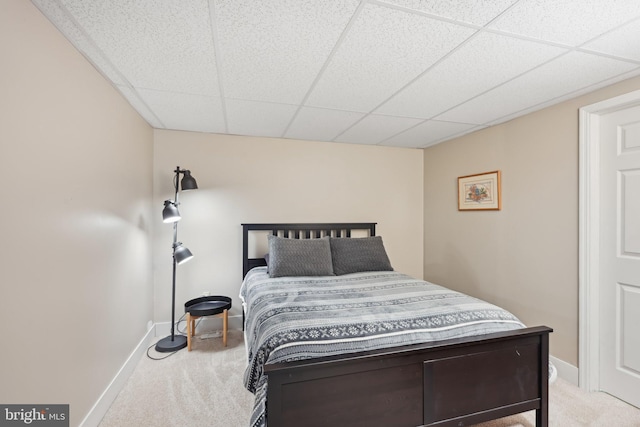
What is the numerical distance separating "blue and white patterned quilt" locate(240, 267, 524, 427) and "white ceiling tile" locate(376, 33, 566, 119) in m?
1.58

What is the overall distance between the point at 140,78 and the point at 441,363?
2670 mm

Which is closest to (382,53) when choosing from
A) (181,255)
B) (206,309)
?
(181,255)

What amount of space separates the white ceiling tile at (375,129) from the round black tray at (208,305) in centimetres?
236

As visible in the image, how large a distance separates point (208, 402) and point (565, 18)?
313 centimetres

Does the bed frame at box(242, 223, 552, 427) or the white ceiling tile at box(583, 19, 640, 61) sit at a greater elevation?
the white ceiling tile at box(583, 19, 640, 61)

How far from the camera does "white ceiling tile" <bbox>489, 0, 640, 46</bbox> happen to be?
1.35 meters

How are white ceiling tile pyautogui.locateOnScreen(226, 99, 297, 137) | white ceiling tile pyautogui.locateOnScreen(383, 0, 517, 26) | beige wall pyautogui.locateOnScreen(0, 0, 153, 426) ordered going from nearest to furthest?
beige wall pyautogui.locateOnScreen(0, 0, 153, 426)
white ceiling tile pyautogui.locateOnScreen(383, 0, 517, 26)
white ceiling tile pyautogui.locateOnScreen(226, 99, 297, 137)

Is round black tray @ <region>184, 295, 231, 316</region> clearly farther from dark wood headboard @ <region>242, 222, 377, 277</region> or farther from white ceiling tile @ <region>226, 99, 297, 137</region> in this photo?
white ceiling tile @ <region>226, 99, 297, 137</region>

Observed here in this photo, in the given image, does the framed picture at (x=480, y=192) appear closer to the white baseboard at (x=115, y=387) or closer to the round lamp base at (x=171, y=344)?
the round lamp base at (x=171, y=344)

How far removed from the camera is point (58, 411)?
1530 mm

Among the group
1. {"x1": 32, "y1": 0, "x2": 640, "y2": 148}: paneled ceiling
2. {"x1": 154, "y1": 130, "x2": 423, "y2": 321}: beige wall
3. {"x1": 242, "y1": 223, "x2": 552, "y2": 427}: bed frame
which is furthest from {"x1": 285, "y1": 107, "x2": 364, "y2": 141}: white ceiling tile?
Result: {"x1": 242, "y1": 223, "x2": 552, "y2": 427}: bed frame

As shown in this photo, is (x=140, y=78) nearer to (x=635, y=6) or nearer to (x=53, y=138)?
(x=53, y=138)

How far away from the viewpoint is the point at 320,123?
315cm

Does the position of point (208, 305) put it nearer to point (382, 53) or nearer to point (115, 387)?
point (115, 387)
